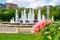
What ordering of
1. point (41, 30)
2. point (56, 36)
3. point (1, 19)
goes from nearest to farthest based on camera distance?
point (56, 36)
point (41, 30)
point (1, 19)

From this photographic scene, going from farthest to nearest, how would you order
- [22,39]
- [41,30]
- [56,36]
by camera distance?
1. [22,39]
2. [41,30]
3. [56,36]

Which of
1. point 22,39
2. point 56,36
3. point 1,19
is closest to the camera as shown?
point 56,36

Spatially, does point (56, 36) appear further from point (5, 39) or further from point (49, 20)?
point (5, 39)

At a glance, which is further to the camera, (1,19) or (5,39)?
(1,19)

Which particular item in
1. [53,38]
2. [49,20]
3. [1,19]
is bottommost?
[1,19]

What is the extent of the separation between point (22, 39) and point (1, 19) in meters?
41.6

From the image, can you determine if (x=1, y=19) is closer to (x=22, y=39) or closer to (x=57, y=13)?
(x=57, y=13)

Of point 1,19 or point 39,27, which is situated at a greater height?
point 39,27

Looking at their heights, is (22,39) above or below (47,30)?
below

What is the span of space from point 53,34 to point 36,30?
0.18m

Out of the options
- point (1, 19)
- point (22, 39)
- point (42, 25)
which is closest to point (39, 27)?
point (42, 25)

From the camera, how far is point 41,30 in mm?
2002

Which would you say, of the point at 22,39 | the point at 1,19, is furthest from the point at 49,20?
the point at 1,19

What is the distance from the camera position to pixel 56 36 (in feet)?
6.16
